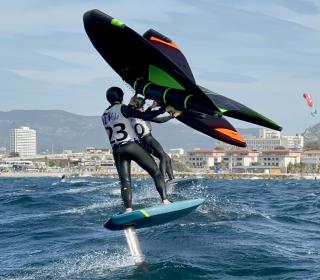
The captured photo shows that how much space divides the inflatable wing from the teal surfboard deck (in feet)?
4.82

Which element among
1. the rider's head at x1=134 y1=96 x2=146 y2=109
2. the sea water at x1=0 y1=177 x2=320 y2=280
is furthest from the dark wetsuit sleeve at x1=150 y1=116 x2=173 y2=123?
the sea water at x1=0 y1=177 x2=320 y2=280

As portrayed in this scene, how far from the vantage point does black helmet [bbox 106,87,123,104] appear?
10422mm

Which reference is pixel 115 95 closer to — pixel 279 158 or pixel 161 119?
pixel 161 119

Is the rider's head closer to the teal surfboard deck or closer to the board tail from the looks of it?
the board tail

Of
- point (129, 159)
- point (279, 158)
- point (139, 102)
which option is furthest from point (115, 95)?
point (279, 158)

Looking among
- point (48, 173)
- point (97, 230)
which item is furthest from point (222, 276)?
point (48, 173)

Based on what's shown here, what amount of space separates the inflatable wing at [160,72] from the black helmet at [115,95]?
0.43 metres

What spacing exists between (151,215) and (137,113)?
5.11 ft

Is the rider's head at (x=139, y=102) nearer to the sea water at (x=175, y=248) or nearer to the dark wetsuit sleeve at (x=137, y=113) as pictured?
the dark wetsuit sleeve at (x=137, y=113)

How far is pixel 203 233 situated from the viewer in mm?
13391

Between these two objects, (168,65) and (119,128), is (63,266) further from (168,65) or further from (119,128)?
(168,65)

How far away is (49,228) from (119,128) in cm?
636

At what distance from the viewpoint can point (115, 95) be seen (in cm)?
1042

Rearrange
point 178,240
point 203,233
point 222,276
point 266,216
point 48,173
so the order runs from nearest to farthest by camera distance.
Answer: point 222,276
point 178,240
point 203,233
point 266,216
point 48,173
